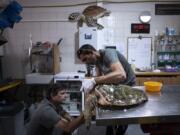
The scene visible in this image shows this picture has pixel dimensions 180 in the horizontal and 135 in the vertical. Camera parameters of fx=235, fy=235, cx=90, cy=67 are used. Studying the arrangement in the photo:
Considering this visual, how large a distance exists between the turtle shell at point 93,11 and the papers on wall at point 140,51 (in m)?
0.82

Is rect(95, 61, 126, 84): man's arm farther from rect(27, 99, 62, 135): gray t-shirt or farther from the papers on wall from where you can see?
the papers on wall

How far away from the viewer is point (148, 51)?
482cm

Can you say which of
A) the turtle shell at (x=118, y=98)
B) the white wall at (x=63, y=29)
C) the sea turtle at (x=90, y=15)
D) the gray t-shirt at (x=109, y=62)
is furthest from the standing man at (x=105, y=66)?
the white wall at (x=63, y=29)

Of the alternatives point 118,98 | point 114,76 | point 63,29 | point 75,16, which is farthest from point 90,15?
point 118,98

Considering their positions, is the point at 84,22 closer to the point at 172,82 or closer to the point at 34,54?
the point at 34,54

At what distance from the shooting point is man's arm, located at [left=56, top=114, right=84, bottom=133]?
1875 millimetres

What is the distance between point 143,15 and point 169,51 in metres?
0.91

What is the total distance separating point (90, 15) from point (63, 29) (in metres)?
0.62

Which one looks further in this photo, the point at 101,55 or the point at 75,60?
the point at 75,60

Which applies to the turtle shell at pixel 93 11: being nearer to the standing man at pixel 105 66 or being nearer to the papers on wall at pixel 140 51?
the papers on wall at pixel 140 51

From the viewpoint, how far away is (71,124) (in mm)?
1947

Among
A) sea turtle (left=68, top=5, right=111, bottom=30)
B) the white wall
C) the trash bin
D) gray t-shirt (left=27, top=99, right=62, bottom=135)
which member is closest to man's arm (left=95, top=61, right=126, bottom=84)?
gray t-shirt (left=27, top=99, right=62, bottom=135)

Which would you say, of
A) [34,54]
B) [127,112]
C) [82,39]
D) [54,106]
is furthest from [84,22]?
[127,112]

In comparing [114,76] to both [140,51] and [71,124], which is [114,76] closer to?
[71,124]
